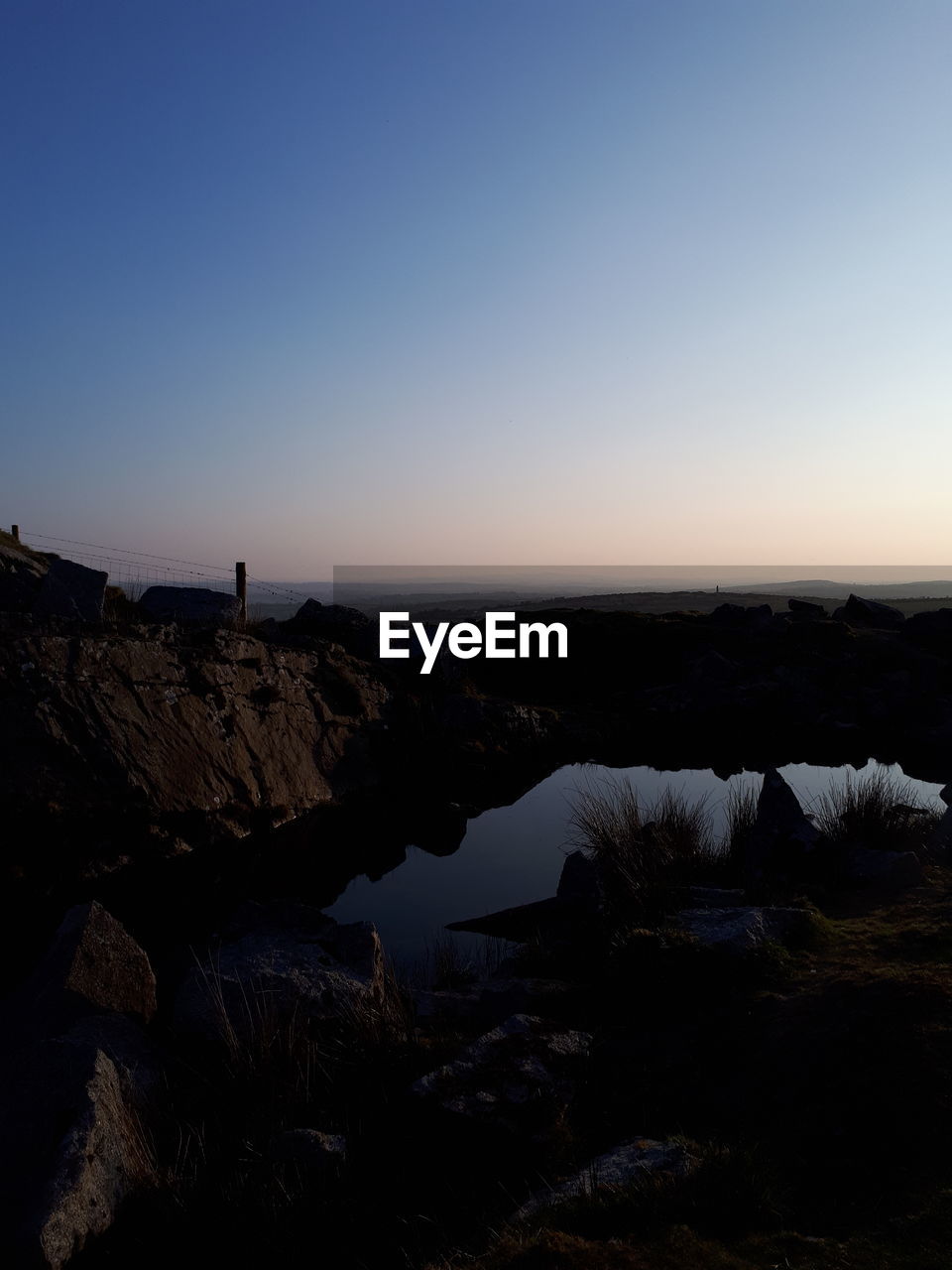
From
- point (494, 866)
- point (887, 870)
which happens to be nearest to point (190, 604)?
point (494, 866)

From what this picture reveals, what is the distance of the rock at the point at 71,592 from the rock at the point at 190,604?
2.67 metres

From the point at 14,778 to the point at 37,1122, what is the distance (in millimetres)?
7201

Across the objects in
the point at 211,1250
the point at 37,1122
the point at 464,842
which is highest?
the point at 37,1122

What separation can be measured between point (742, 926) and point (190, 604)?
46.1 feet

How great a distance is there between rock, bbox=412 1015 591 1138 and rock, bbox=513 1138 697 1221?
1.71 ft

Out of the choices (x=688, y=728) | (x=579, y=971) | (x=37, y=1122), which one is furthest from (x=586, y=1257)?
(x=688, y=728)

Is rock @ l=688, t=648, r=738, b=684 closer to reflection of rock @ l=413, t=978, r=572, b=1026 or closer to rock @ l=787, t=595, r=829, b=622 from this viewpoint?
rock @ l=787, t=595, r=829, b=622

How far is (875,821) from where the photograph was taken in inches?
407

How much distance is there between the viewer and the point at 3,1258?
12.7 ft

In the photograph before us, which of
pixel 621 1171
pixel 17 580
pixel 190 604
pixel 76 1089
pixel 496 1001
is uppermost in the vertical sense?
pixel 17 580

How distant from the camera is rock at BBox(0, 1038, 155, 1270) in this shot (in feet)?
12.8

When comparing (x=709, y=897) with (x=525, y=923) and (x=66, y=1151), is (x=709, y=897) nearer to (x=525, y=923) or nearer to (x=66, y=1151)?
(x=525, y=923)

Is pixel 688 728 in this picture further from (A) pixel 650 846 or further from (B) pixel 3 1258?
(B) pixel 3 1258

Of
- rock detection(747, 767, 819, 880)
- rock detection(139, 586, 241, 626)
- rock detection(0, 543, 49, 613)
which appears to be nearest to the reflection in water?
rock detection(747, 767, 819, 880)
